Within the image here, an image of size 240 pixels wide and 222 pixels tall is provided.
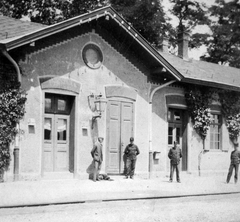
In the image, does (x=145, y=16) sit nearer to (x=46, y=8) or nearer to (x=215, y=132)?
(x=46, y=8)

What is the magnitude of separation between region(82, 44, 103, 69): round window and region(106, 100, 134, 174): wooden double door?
1.43 meters

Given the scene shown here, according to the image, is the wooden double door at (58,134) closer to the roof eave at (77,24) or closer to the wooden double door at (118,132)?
the wooden double door at (118,132)

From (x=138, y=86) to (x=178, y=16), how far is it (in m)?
18.3

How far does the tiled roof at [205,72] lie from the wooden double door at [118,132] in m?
2.84

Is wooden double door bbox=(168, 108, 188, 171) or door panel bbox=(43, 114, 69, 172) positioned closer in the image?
door panel bbox=(43, 114, 69, 172)

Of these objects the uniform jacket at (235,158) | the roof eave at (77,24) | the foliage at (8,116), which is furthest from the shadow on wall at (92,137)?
the uniform jacket at (235,158)

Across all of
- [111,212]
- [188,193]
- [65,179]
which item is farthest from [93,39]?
[111,212]

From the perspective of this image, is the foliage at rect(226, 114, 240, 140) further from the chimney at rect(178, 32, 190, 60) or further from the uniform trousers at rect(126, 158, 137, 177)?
the uniform trousers at rect(126, 158, 137, 177)

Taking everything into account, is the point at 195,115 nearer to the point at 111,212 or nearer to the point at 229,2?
the point at 111,212

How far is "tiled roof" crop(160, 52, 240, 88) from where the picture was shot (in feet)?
57.8

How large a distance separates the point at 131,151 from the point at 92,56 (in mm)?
3507

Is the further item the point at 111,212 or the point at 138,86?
the point at 138,86

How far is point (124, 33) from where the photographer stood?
14547mm

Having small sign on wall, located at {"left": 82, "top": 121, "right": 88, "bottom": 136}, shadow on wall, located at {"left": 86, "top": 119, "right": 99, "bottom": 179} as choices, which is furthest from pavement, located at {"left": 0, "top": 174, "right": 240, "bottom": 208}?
small sign on wall, located at {"left": 82, "top": 121, "right": 88, "bottom": 136}
